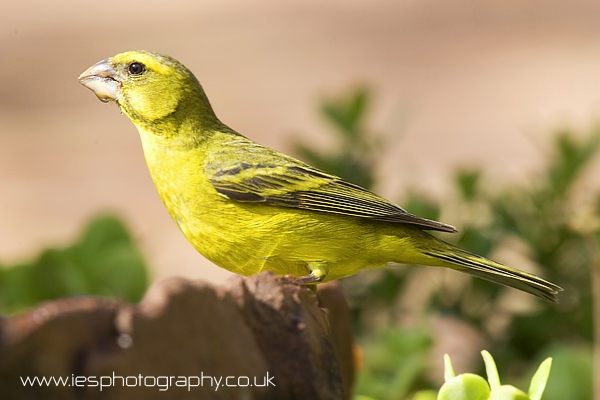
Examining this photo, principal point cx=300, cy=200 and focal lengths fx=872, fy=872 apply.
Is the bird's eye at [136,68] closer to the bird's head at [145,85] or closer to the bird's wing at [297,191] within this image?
the bird's head at [145,85]

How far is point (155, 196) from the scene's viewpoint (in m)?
8.79

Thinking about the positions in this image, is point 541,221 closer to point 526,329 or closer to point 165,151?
point 526,329

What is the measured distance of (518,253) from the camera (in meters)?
3.56

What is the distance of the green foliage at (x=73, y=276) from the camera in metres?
2.80

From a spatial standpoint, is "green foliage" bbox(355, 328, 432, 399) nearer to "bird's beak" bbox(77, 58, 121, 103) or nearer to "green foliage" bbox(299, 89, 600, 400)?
"green foliage" bbox(299, 89, 600, 400)

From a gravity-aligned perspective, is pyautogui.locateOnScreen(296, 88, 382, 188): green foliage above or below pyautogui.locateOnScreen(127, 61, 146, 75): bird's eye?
below

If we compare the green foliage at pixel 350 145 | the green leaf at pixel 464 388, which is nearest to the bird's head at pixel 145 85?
the green foliage at pixel 350 145

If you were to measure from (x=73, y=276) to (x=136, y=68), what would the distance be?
70 cm

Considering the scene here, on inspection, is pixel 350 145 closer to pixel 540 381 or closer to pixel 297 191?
pixel 297 191

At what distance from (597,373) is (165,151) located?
1.38m

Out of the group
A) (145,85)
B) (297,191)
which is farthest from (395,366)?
(145,85)

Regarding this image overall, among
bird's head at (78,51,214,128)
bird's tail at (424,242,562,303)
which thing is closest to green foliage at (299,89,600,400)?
bird's tail at (424,242,562,303)

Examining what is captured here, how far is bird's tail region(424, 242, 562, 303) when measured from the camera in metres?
2.46

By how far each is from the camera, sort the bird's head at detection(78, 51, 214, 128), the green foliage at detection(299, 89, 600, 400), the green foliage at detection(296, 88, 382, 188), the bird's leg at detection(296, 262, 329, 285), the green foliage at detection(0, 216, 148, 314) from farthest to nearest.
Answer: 1. the green foliage at detection(296, 88, 382, 188)
2. the green foliage at detection(299, 89, 600, 400)
3. the green foliage at detection(0, 216, 148, 314)
4. the bird's head at detection(78, 51, 214, 128)
5. the bird's leg at detection(296, 262, 329, 285)
